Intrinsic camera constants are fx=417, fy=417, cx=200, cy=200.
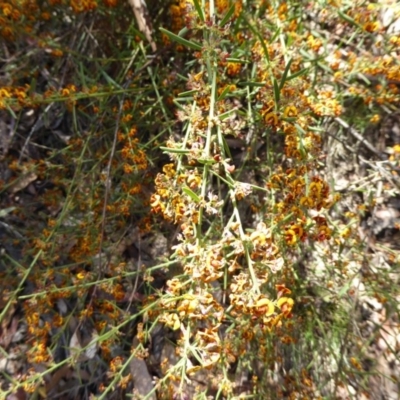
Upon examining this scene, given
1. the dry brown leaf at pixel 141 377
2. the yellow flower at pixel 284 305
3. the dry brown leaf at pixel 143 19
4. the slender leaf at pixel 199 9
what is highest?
the dry brown leaf at pixel 143 19

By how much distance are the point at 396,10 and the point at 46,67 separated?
2.02 meters

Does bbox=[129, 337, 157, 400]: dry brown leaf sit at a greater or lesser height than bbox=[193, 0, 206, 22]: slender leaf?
lesser

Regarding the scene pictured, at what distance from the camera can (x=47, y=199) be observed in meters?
2.29

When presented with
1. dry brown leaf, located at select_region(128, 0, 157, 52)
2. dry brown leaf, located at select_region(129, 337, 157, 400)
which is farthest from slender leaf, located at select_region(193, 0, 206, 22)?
dry brown leaf, located at select_region(129, 337, 157, 400)

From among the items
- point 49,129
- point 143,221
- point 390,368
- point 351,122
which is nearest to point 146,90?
point 143,221

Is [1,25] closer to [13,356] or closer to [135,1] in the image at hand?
[135,1]

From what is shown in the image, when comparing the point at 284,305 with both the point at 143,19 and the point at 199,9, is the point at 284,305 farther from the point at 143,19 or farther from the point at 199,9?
the point at 143,19

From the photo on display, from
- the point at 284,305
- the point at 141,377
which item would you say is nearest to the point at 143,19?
the point at 284,305

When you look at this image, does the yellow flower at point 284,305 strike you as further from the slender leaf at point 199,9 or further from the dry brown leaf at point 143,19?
the dry brown leaf at point 143,19

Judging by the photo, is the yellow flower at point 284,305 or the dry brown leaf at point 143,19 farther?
the dry brown leaf at point 143,19

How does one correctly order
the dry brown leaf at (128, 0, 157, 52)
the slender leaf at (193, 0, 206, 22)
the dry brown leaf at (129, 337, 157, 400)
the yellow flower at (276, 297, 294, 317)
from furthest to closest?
1. the dry brown leaf at (129, 337, 157, 400)
2. the dry brown leaf at (128, 0, 157, 52)
3. the slender leaf at (193, 0, 206, 22)
4. the yellow flower at (276, 297, 294, 317)

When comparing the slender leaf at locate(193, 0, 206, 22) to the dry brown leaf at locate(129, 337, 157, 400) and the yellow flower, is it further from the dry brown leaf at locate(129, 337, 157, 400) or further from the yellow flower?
the dry brown leaf at locate(129, 337, 157, 400)

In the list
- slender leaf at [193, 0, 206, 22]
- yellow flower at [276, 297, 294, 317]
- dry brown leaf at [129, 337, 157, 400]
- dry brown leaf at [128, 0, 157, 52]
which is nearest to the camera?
yellow flower at [276, 297, 294, 317]

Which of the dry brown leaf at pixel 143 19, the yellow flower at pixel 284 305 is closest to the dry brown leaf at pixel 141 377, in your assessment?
the yellow flower at pixel 284 305
